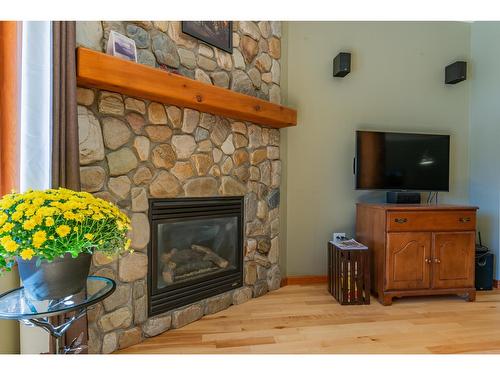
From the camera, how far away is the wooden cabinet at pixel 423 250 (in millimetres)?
2342

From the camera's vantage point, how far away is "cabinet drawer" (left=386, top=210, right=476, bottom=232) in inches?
91.9

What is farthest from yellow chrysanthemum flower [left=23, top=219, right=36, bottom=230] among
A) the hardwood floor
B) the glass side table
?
the hardwood floor

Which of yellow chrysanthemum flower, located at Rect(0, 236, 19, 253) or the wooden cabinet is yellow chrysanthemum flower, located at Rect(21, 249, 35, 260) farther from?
the wooden cabinet

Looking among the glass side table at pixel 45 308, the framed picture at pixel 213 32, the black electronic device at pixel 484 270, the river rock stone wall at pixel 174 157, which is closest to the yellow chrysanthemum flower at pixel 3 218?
the glass side table at pixel 45 308

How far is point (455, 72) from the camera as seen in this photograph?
114 inches

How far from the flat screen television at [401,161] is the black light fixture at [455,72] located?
64 centimetres

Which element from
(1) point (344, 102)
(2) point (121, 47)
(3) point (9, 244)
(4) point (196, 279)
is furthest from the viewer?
(1) point (344, 102)

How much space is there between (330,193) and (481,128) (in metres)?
1.59

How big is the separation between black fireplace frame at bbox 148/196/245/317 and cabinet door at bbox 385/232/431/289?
3.73ft

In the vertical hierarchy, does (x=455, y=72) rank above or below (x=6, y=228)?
above

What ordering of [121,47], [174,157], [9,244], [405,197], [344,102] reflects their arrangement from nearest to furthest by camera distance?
[9,244]
[121,47]
[174,157]
[405,197]
[344,102]

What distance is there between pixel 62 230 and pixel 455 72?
3404 millimetres

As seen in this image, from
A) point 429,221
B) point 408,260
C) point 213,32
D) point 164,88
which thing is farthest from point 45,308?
point 429,221

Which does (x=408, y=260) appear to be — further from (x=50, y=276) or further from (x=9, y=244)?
(x=9, y=244)
